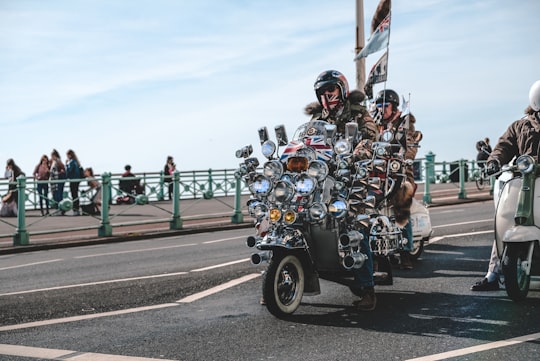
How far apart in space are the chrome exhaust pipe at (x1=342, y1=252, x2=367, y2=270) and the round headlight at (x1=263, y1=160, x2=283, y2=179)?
877 millimetres

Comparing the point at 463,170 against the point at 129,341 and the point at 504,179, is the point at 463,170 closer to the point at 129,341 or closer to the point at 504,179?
the point at 504,179

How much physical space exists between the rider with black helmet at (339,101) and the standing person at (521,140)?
1.12 metres

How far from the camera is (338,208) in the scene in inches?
256

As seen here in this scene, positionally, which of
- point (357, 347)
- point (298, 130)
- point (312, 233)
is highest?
point (298, 130)

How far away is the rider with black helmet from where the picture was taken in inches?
291

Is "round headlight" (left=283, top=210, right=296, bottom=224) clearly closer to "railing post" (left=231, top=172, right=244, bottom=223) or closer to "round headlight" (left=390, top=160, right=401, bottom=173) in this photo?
"round headlight" (left=390, top=160, right=401, bottom=173)

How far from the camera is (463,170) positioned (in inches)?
1015


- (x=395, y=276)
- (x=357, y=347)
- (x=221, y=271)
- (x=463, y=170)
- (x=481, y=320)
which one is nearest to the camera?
(x=357, y=347)

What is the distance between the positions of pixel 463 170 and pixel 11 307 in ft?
66.2

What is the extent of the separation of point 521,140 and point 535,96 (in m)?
0.42

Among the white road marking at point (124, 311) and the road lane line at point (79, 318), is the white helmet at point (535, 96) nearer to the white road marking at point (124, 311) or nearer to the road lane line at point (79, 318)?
the white road marking at point (124, 311)

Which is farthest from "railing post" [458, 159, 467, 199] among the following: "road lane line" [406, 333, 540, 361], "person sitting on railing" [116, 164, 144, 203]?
"road lane line" [406, 333, 540, 361]

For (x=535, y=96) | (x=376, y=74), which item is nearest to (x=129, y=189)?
(x=376, y=74)

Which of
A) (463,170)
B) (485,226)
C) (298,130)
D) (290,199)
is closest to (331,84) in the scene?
(298,130)
